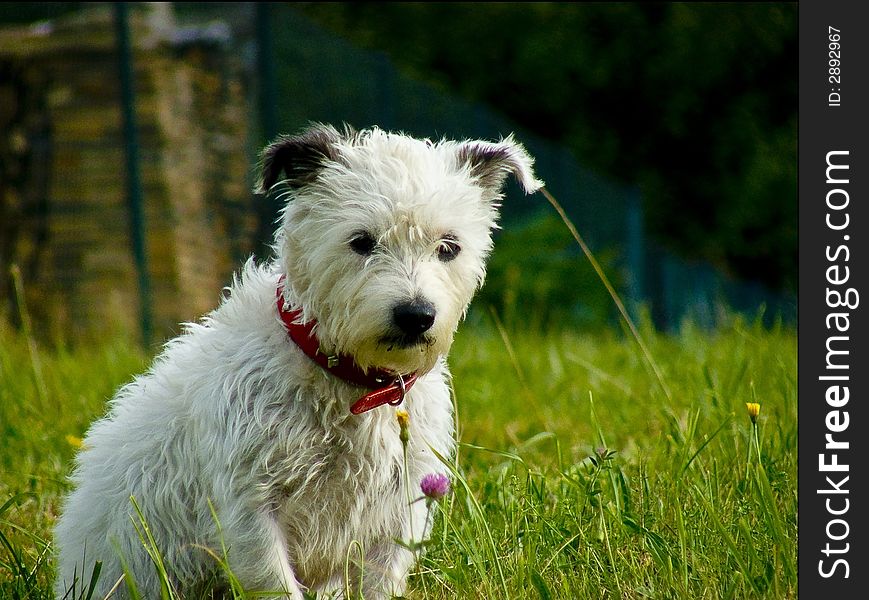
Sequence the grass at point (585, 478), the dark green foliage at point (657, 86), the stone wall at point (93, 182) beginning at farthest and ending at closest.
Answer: the dark green foliage at point (657, 86) < the stone wall at point (93, 182) < the grass at point (585, 478)

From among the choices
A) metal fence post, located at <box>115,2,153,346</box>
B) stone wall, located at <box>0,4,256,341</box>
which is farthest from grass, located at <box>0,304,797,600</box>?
stone wall, located at <box>0,4,256,341</box>

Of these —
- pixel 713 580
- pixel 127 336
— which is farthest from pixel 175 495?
pixel 127 336

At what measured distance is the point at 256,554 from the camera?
312 centimetres

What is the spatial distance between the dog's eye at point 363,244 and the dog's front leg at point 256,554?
0.86m

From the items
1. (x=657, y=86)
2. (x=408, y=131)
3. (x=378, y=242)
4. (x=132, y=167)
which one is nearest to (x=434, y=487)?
(x=378, y=242)

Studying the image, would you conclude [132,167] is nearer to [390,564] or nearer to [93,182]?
[93,182]

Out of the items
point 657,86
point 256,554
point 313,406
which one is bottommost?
point 256,554

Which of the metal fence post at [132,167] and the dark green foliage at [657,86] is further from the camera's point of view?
the dark green foliage at [657,86]

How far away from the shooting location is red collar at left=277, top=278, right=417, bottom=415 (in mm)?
3254

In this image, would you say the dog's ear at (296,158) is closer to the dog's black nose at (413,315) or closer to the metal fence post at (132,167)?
the dog's black nose at (413,315)

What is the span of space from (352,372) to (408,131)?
811 centimetres

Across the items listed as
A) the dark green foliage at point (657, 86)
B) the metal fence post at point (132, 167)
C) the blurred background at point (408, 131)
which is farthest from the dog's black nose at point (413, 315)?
the dark green foliage at point (657, 86)

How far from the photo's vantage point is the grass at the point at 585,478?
3078mm

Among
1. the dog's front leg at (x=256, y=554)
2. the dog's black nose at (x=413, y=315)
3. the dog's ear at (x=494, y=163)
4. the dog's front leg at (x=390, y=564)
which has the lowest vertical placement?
the dog's front leg at (x=390, y=564)
